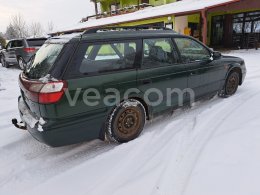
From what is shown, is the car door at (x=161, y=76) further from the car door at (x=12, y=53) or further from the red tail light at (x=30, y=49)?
the car door at (x=12, y=53)

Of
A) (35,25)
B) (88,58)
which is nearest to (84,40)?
(88,58)

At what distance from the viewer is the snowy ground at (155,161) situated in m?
2.67

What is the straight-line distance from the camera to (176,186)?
8.61 ft

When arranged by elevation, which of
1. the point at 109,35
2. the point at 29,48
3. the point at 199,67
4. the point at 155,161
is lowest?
the point at 155,161

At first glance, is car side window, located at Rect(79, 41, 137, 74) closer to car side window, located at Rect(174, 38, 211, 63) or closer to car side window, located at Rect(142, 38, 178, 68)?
car side window, located at Rect(142, 38, 178, 68)

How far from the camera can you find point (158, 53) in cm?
398

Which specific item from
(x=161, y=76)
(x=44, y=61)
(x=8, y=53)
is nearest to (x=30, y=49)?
(x=8, y=53)

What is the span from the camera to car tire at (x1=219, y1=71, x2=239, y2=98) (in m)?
5.36

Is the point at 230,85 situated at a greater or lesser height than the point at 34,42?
lesser

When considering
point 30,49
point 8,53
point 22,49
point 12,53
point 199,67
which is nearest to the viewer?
point 199,67

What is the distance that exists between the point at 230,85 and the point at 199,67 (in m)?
1.35

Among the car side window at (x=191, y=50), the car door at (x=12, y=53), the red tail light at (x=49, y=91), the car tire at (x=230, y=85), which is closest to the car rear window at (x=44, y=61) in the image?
the red tail light at (x=49, y=91)

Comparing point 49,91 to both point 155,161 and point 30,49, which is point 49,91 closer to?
point 155,161

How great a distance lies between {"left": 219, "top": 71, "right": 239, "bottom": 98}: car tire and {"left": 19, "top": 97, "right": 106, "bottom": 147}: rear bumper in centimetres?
321
